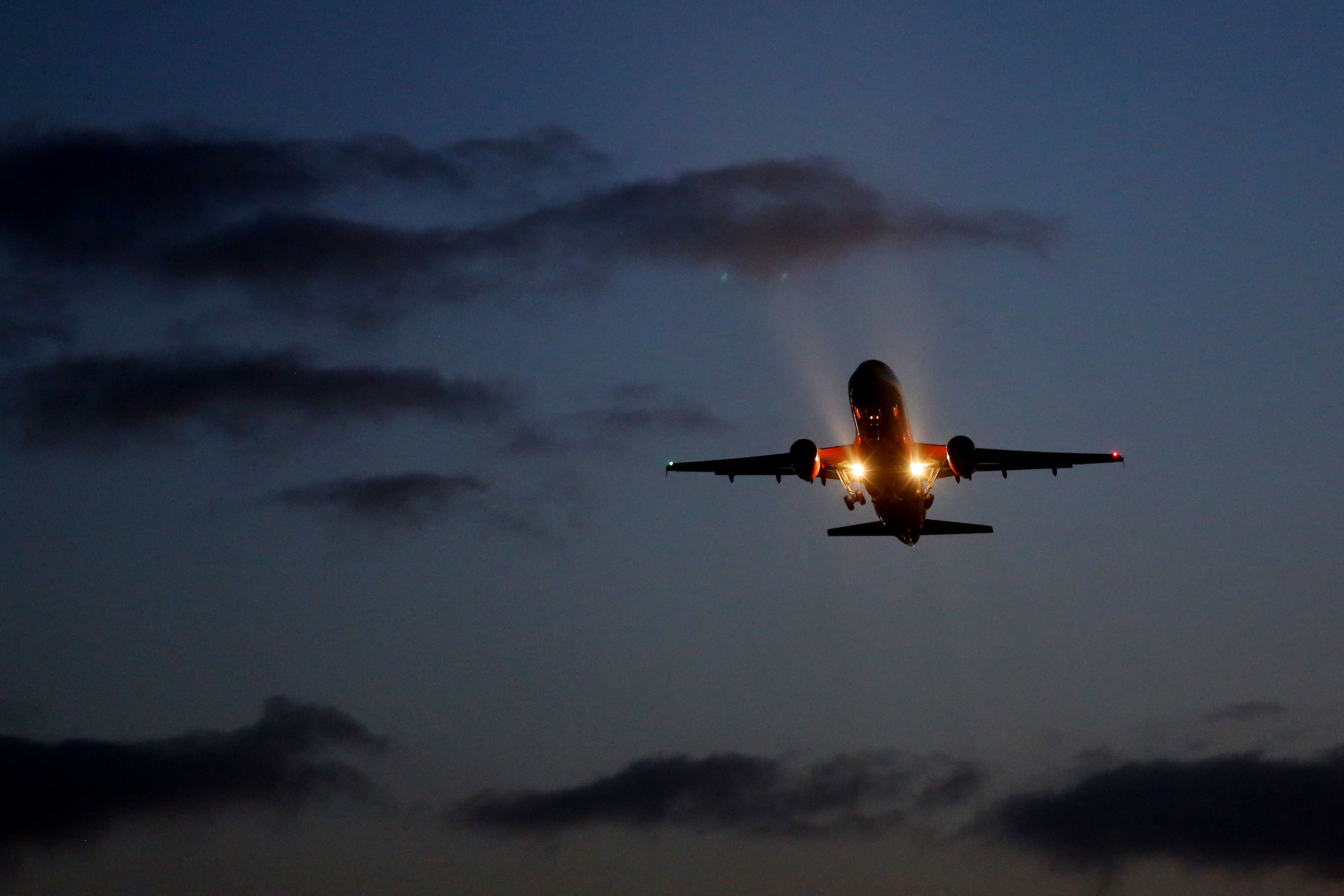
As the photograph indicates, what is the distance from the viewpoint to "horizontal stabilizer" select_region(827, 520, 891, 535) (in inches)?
4259

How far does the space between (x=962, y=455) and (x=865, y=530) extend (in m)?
6.72

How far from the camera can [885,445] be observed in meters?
102

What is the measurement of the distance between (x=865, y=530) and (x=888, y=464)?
22.1 feet

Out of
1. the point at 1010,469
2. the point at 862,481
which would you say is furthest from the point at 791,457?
the point at 1010,469

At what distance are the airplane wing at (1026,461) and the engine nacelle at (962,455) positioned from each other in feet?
4.82

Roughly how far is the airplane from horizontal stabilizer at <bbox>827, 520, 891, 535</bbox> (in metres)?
0.04

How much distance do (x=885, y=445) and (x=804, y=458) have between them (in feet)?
15.3

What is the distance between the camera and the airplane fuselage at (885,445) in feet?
334

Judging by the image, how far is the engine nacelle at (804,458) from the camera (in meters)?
105

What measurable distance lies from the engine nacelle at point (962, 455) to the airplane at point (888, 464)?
0.12 ft

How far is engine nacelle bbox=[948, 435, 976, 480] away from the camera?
106 metres

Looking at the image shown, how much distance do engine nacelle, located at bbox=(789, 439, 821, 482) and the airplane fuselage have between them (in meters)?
2.28

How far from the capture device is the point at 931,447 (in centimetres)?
10750

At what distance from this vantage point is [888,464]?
103062mm
